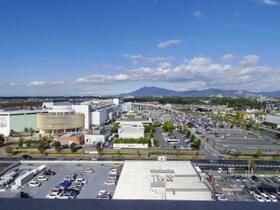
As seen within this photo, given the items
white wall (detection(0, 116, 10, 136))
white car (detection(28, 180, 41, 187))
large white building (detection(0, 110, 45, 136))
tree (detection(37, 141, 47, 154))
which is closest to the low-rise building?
tree (detection(37, 141, 47, 154))

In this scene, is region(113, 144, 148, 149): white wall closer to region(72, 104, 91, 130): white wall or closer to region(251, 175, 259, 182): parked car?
region(251, 175, 259, 182): parked car

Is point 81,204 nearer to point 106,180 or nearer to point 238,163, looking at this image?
point 106,180

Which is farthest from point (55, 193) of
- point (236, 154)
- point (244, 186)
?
point (236, 154)

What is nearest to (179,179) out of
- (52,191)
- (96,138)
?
(52,191)

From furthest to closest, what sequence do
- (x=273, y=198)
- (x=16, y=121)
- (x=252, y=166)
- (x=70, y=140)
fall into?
1. (x=16, y=121)
2. (x=70, y=140)
3. (x=252, y=166)
4. (x=273, y=198)

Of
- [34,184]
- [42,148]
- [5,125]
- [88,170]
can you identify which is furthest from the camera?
[5,125]

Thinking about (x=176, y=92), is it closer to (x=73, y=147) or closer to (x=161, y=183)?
(x=73, y=147)

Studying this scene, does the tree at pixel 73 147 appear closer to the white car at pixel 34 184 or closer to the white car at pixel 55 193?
the white car at pixel 34 184
